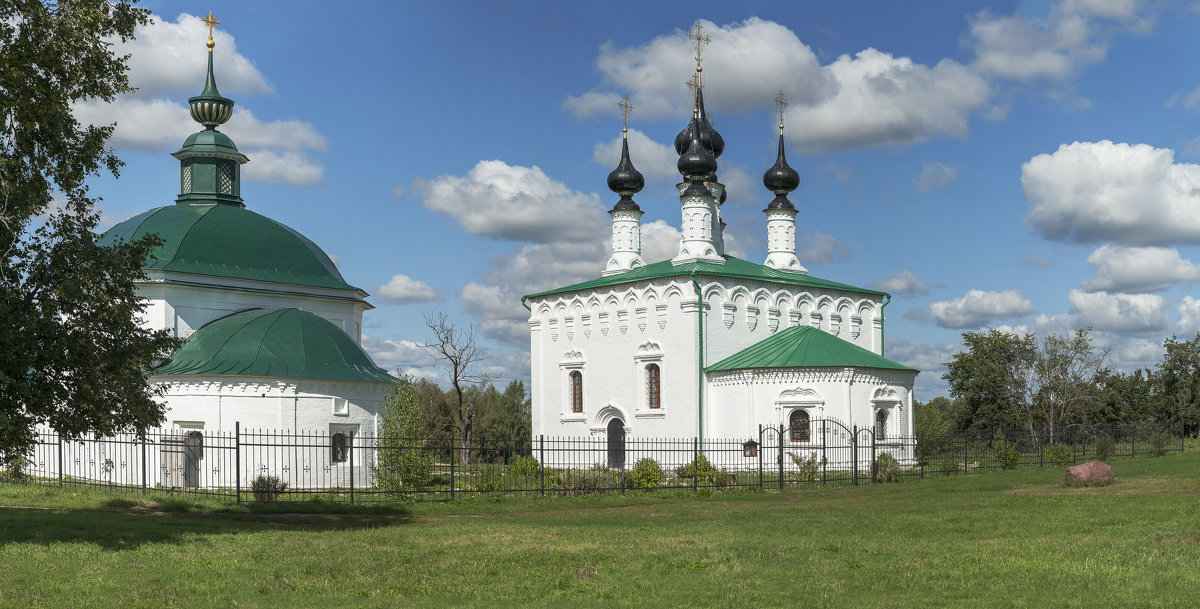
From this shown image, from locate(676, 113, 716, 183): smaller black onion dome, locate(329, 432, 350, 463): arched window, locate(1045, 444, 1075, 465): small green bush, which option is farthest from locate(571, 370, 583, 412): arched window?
locate(1045, 444, 1075, 465): small green bush

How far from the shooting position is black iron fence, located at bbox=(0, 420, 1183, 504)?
21.6 meters

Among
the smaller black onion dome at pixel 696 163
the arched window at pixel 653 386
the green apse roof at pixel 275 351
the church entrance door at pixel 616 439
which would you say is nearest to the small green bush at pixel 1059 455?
the arched window at pixel 653 386

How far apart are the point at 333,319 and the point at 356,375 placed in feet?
19.0

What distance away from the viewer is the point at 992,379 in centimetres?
4294

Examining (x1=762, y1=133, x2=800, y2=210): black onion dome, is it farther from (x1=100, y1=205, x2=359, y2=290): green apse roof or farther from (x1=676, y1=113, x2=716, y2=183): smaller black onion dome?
(x1=100, y1=205, x2=359, y2=290): green apse roof

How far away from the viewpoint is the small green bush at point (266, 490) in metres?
19.4

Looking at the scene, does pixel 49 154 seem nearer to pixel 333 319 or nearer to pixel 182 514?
pixel 182 514

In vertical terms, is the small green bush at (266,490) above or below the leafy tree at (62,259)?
below

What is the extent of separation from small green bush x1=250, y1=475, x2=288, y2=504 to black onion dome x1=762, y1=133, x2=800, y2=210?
2269 cm

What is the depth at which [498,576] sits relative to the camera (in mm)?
10906

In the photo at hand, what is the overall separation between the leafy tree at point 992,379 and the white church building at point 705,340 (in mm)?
9426

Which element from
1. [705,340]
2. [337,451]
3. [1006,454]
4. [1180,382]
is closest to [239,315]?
[337,451]

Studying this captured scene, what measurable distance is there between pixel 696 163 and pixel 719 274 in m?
5.90

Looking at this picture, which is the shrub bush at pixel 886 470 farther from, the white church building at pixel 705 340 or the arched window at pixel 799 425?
the arched window at pixel 799 425
